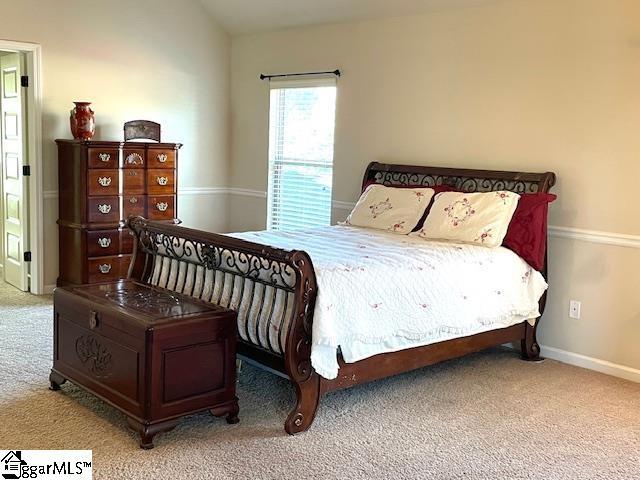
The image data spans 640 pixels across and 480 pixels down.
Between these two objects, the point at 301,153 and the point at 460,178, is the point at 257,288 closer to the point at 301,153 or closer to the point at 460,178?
the point at 460,178

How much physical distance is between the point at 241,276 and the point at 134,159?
8.64 ft

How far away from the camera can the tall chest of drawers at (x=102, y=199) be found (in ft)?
18.5

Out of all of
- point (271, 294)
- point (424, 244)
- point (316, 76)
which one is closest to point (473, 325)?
point (424, 244)

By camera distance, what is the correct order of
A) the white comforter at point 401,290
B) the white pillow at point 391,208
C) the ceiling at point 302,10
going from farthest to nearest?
the ceiling at point 302,10
the white pillow at point 391,208
the white comforter at point 401,290

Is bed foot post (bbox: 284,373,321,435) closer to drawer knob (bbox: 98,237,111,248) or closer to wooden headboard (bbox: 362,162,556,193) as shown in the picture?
wooden headboard (bbox: 362,162,556,193)

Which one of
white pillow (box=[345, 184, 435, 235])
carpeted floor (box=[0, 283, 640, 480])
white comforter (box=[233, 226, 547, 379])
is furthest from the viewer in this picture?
white pillow (box=[345, 184, 435, 235])

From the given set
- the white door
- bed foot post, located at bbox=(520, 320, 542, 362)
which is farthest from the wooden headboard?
the white door

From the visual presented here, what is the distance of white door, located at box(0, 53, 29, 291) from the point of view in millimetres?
5848

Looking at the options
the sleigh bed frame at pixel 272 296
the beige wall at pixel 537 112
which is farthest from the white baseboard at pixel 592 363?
the sleigh bed frame at pixel 272 296

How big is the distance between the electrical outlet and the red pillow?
36 cm

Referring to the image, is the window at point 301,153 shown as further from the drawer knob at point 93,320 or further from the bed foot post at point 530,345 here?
the drawer knob at point 93,320

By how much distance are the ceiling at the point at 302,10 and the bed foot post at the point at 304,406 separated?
2.99 m

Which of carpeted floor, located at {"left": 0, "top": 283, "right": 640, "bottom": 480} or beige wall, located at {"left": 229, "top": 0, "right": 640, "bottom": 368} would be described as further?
beige wall, located at {"left": 229, "top": 0, "right": 640, "bottom": 368}

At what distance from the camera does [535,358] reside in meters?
4.72
